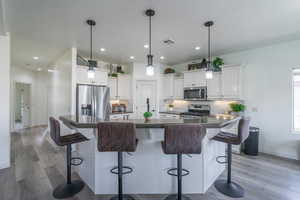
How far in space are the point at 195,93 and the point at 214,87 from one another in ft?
2.09

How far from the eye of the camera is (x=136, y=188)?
2.27m

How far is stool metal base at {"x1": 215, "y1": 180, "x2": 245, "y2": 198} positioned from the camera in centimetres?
226

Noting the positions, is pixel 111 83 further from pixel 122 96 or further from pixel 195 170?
pixel 195 170

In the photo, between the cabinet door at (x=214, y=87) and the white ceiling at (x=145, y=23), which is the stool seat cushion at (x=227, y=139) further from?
the cabinet door at (x=214, y=87)

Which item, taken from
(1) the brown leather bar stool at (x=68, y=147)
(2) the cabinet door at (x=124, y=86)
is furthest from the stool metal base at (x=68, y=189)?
(2) the cabinet door at (x=124, y=86)

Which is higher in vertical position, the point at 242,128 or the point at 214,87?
the point at 214,87

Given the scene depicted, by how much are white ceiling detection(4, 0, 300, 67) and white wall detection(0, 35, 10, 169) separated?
0.41m

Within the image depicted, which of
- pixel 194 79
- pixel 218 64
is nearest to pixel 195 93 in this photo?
pixel 194 79

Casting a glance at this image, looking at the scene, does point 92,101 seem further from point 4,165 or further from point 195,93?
point 195,93

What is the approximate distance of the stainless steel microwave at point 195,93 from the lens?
4895 mm

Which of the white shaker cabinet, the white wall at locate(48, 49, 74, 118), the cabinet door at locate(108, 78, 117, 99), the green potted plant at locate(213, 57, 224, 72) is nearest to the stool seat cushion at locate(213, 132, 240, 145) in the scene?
the green potted plant at locate(213, 57, 224, 72)

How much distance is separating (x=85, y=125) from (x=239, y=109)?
3.81 metres

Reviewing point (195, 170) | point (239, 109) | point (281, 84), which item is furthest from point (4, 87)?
point (281, 84)

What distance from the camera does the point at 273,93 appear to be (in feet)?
12.8
